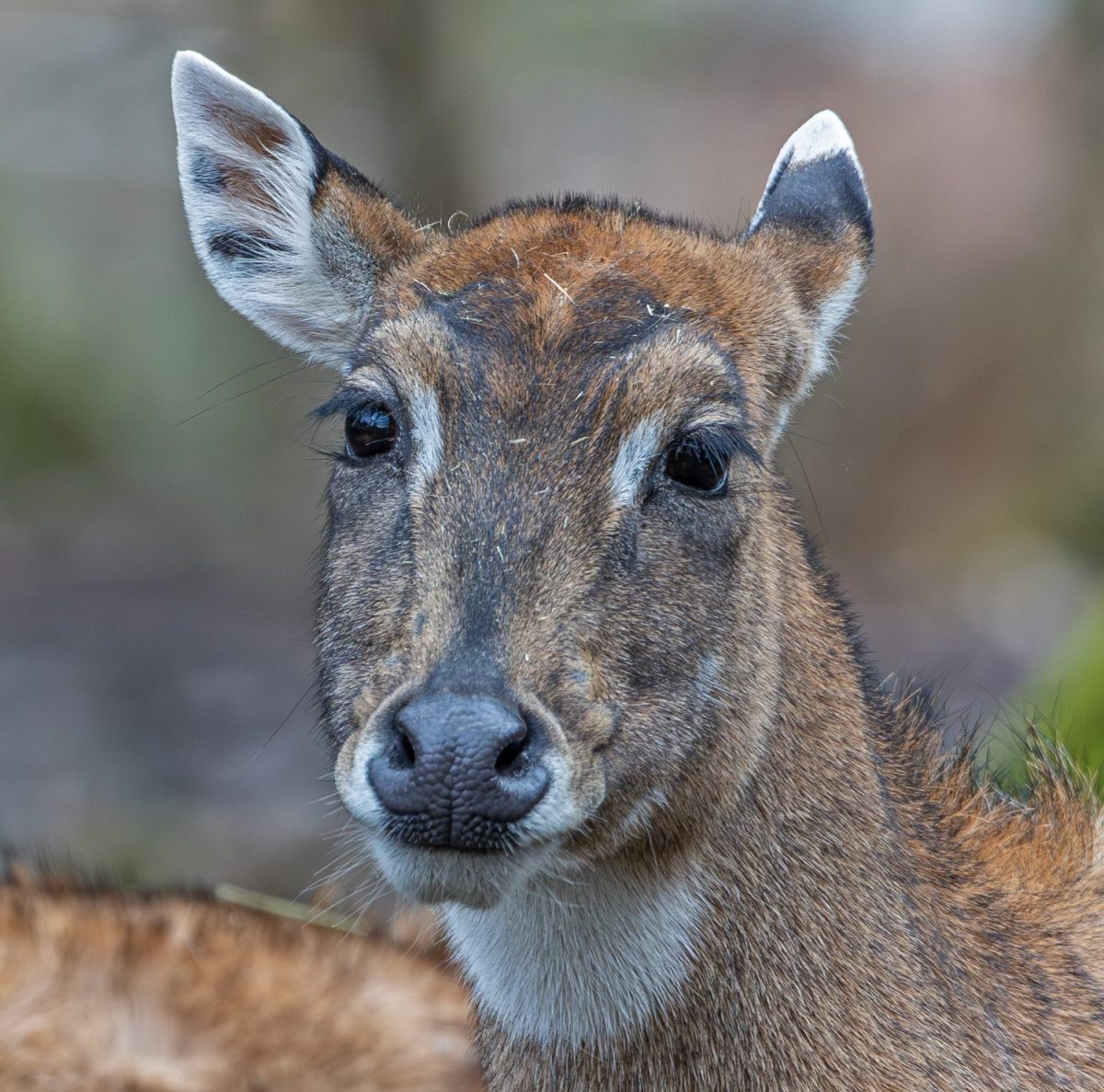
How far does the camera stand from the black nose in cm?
411

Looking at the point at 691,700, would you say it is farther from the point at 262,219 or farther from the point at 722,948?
the point at 262,219

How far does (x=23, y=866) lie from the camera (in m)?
7.57

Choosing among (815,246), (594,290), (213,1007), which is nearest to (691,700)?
(594,290)

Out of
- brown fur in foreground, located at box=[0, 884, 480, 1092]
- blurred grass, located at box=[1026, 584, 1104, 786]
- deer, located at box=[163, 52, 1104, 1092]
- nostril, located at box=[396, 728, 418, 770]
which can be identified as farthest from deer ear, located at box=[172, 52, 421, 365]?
blurred grass, located at box=[1026, 584, 1104, 786]

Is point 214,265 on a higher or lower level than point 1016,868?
higher

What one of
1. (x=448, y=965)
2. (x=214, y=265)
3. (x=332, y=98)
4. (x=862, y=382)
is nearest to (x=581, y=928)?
(x=448, y=965)

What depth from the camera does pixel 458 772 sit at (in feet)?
13.5

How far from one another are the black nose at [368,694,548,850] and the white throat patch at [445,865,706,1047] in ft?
2.10

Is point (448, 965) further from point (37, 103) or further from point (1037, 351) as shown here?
point (37, 103)

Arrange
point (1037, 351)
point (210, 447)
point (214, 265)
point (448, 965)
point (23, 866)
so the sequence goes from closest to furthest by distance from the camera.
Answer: point (214, 265), point (448, 965), point (23, 866), point (1037, 351), point (210, 447)

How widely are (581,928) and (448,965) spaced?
2.19 m

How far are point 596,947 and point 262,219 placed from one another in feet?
10.1

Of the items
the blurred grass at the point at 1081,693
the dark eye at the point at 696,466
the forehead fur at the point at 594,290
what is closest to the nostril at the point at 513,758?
the dark eye at the point at 696,466

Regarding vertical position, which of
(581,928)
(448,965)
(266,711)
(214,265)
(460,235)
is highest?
(460,235)
